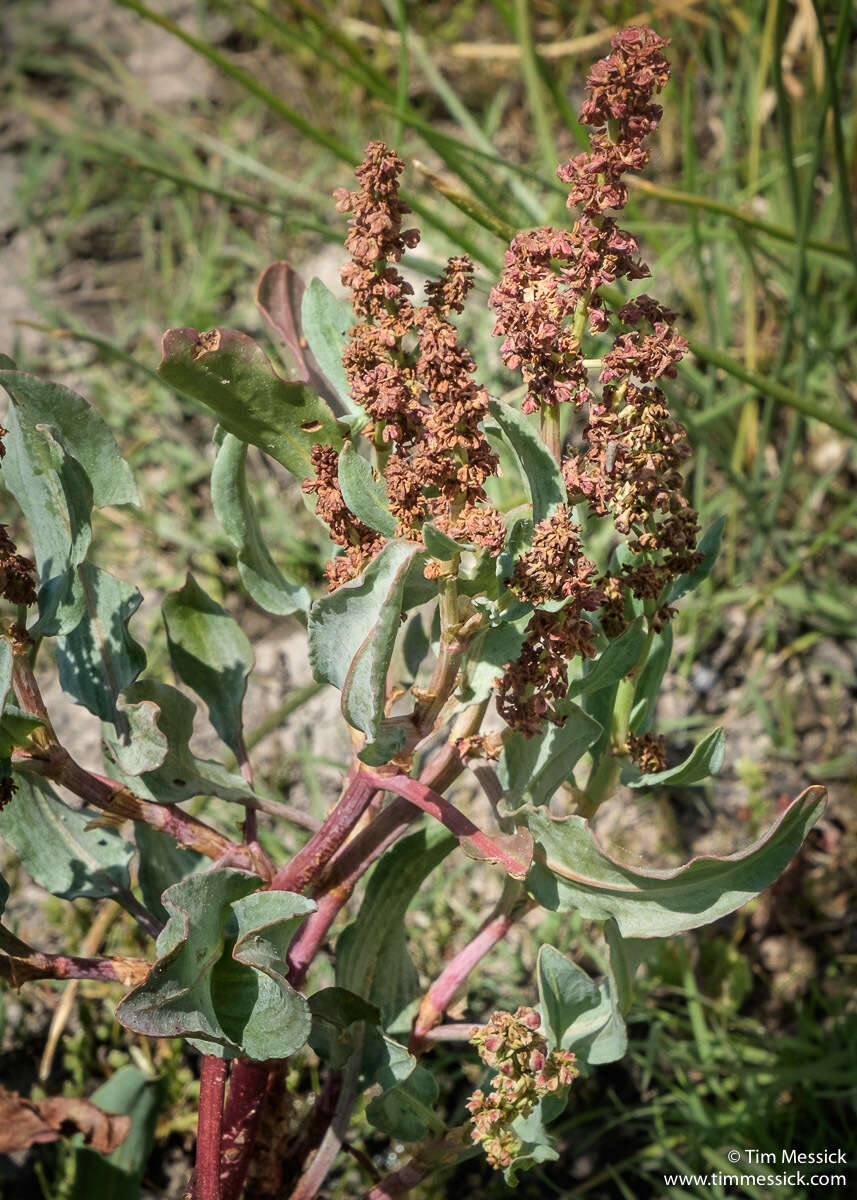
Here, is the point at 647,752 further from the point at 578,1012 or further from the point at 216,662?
the point at 216,662

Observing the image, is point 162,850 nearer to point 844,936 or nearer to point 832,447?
point 844,936

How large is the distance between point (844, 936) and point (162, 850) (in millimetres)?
1331

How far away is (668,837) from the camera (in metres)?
2.30

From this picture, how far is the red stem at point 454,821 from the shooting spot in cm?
116

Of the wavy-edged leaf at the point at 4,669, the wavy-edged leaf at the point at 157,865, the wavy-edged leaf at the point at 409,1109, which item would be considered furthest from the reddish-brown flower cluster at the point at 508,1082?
the wavy-edged leaf at the point at 4,669

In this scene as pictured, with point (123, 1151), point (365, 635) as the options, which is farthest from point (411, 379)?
point (123, 1151)

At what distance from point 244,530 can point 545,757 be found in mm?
404

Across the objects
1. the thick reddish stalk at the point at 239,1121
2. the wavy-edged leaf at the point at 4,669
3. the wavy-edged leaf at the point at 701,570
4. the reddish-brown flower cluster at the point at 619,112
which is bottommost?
the thick reddish stalk at the point at 239,1121

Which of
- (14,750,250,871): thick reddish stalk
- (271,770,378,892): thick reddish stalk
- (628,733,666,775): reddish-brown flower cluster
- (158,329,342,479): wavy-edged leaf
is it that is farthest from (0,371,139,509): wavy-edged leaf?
(628,733,666,775): reddish-brown flower cluster

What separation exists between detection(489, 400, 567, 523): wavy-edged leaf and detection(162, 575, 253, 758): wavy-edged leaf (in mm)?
501

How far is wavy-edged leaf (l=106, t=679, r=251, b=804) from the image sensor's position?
1295 mm

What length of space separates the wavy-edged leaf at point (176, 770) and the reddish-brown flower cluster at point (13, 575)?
15 centimetres

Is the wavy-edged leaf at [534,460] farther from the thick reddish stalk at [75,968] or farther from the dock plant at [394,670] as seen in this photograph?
the thick reddish stalk at [75,968]

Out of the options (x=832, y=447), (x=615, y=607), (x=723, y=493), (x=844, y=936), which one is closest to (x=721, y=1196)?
(x=844, y=936)
